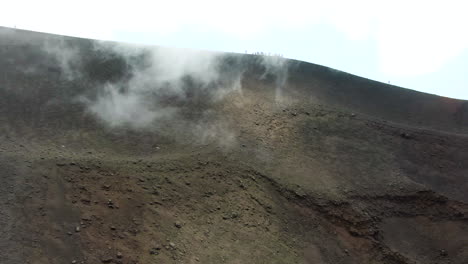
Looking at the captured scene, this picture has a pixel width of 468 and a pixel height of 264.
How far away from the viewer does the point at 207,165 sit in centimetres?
1165

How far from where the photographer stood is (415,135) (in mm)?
14641

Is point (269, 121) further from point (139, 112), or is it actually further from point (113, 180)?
point (113, 180)

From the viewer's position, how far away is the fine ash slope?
31.4 ft

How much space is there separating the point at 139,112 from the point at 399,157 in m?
6.23

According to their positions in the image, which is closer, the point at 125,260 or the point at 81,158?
the point at 125,260

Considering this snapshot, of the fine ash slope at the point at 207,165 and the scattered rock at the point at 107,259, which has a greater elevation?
the fine ash slope at the point at 207,165

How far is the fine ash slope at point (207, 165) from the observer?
959cm

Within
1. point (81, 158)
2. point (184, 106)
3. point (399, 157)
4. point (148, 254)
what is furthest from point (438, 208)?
point (81, 158)

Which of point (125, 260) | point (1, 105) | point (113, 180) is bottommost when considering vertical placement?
point (125, 260)

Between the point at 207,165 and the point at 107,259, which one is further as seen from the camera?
the point at 207,165

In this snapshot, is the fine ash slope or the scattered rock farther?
the fine ash slope

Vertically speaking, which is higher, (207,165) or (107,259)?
(207,165)

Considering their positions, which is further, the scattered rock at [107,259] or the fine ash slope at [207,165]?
the fine ash slope at [207,165]

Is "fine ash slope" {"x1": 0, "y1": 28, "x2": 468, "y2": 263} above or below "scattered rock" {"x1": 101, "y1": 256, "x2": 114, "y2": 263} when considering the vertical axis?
above
